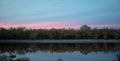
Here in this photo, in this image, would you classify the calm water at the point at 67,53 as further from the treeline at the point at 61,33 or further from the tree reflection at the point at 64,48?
the treeline at the point at 61,33

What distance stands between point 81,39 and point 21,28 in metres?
9.13

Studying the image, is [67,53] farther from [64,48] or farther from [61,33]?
[61,33]

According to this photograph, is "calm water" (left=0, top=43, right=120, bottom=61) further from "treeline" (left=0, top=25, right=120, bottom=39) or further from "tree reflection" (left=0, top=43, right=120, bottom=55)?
"treeline" (left=0, top=25, right=120, bottom=39)

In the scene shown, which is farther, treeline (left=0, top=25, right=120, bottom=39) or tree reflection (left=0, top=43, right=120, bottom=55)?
treeline (left=0, top=25, right=120, bottom=39)

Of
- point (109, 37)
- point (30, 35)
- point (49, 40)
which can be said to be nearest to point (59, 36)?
point (49, 40)

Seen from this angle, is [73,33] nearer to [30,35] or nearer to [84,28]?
[84,28]

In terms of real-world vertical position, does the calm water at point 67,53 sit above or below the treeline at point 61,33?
below

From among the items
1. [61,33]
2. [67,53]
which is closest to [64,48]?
[67,53]

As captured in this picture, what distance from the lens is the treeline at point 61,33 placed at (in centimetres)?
3397

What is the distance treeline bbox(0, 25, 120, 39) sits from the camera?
3397cm

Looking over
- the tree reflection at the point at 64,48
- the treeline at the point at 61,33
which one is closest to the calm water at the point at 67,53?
the tree reflection at the point at 64,48

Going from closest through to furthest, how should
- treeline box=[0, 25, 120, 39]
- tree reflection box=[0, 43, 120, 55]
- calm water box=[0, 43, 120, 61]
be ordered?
calm water box=[0, 43, 120, 61] < tree reflection box=[0, 43, 120, 55] < treeline box=[0, 25, 120, 39]

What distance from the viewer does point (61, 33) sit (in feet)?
114

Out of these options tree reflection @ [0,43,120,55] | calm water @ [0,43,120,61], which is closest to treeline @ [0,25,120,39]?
tree reflection @ [0,43,120,55]
